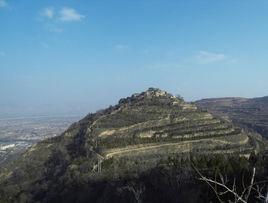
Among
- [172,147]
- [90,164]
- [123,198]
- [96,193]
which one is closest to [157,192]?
[123,198]

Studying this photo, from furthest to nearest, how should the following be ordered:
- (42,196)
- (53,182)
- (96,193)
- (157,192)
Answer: (53,182)
(42,196)
(96,193)
(157,192)

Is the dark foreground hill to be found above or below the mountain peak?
below

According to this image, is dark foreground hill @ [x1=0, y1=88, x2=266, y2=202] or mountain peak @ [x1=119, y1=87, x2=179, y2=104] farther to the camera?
mountain peak @ [x1=119, y1=87, x2=179, y2=104]

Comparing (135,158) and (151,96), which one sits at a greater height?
(151,96)

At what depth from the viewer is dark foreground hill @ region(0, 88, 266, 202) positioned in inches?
1879

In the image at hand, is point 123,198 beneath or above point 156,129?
beneath

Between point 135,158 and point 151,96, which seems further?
point 151,96

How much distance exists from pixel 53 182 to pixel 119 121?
77.1 feet

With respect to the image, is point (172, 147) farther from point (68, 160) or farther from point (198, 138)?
point (68, 160)

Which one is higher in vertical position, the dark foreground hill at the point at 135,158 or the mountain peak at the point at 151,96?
the mountain peak at the point at 151,96

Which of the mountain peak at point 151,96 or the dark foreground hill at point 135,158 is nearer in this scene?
the dark foreground hill at point 135,158

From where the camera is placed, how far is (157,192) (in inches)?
1955

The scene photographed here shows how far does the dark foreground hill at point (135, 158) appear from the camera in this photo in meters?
47.7

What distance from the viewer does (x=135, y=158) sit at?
67.9 meters
